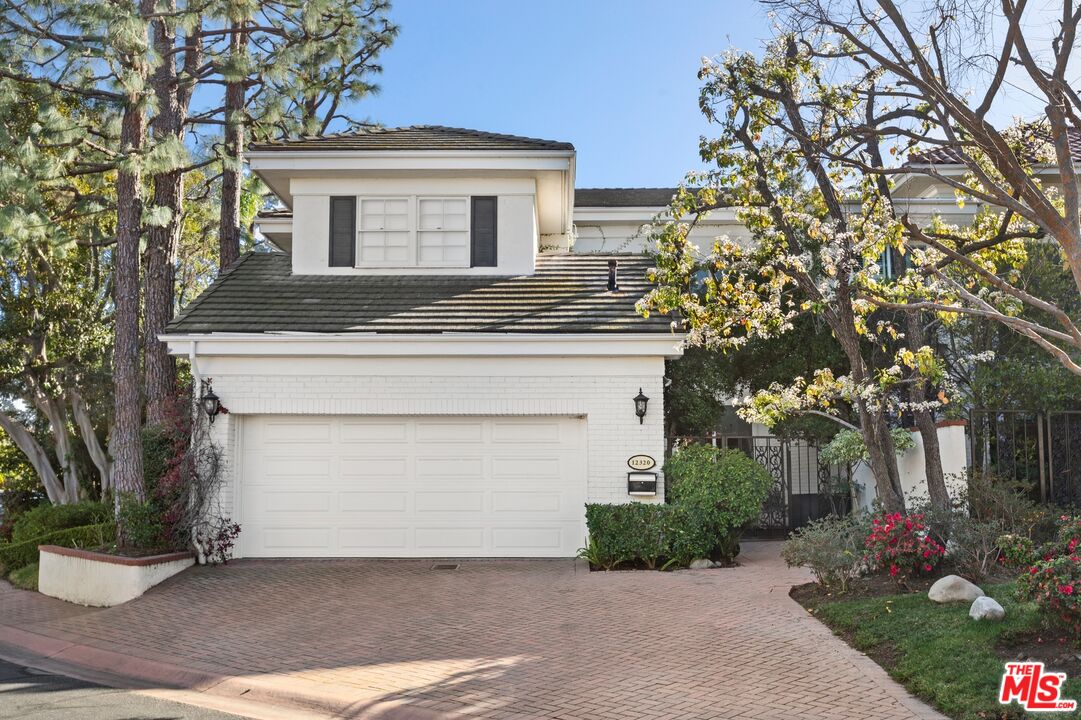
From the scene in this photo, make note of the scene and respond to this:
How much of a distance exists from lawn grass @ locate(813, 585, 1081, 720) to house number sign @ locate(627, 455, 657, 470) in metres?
4.43

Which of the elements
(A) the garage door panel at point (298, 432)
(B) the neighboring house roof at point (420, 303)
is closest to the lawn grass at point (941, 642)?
(B) the neighboring house roof at point (420, 303)

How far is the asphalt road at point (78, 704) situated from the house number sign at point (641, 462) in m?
7.81

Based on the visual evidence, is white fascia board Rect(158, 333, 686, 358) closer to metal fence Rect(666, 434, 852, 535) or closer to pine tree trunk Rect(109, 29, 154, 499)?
pine tree trunk Rect(109, 29, 154, 499)

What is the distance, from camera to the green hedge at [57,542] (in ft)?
46.7

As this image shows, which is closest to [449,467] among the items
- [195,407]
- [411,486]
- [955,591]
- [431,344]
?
[411,486]

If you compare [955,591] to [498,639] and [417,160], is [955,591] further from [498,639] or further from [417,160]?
[417,160]

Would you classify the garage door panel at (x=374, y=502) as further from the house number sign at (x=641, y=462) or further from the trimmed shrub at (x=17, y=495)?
the trimmed shrub at (x=17, y=495)

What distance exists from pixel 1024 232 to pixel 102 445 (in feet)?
63.3

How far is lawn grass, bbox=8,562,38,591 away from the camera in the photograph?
1368cm

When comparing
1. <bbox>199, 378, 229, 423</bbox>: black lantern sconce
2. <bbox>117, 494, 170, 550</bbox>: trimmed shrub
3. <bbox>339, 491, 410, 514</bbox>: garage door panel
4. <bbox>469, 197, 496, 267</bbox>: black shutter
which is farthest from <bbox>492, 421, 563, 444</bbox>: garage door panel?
<bbox>117, 494, 170, 550</bbox>: trimmed shrub

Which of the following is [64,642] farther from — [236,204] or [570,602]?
[236,204]

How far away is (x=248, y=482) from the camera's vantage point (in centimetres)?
1416

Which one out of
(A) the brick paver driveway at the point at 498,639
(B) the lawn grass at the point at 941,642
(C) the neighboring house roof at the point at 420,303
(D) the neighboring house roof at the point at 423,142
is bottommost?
(A) the brick paver driveway at the point at 498,639

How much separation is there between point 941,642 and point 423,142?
1218 centimetres
